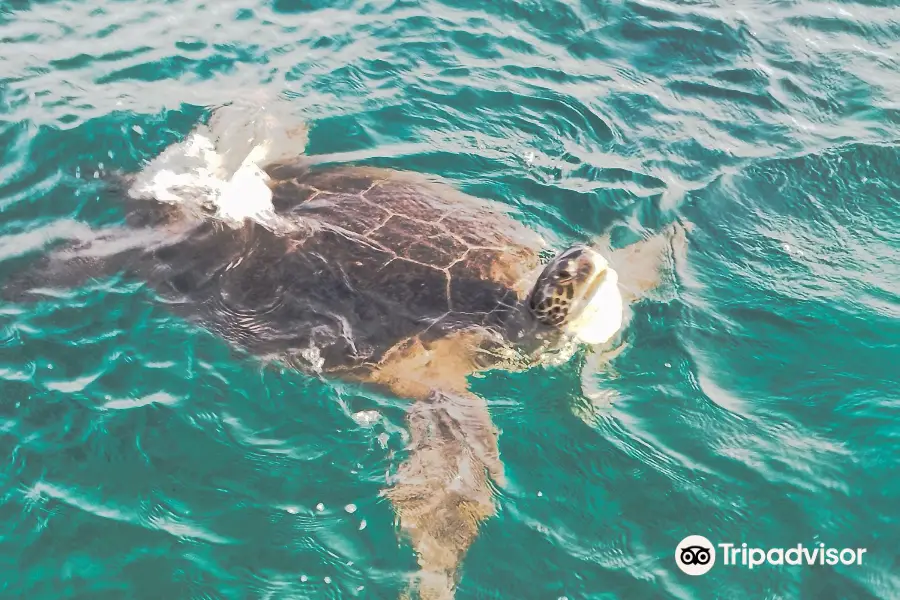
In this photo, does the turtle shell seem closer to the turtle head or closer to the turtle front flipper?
the turtle head

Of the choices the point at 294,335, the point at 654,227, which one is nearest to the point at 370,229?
the point at 294,335

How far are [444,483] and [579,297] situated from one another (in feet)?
5.67

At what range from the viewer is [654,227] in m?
7.31

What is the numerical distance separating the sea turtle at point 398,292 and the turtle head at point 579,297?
12 mm

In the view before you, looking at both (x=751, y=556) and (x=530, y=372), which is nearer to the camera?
(x=751, y=556)

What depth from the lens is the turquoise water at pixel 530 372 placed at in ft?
15.2

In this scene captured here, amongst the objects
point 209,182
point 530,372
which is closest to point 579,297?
point 530,372

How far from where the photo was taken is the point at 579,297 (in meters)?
5.66

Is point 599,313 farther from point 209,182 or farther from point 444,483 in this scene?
point 209,182

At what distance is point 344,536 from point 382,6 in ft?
29.2

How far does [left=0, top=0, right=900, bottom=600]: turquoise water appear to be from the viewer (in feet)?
15.2

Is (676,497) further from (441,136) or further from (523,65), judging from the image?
(523,65)

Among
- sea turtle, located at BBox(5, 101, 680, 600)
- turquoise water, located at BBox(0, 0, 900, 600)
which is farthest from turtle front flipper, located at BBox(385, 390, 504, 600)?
turquoise water, located at BBox(0, 0, 900, 600)

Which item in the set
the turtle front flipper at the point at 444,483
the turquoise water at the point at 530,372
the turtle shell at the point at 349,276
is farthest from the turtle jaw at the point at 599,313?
the turtle front flipper at the point at 444,483
